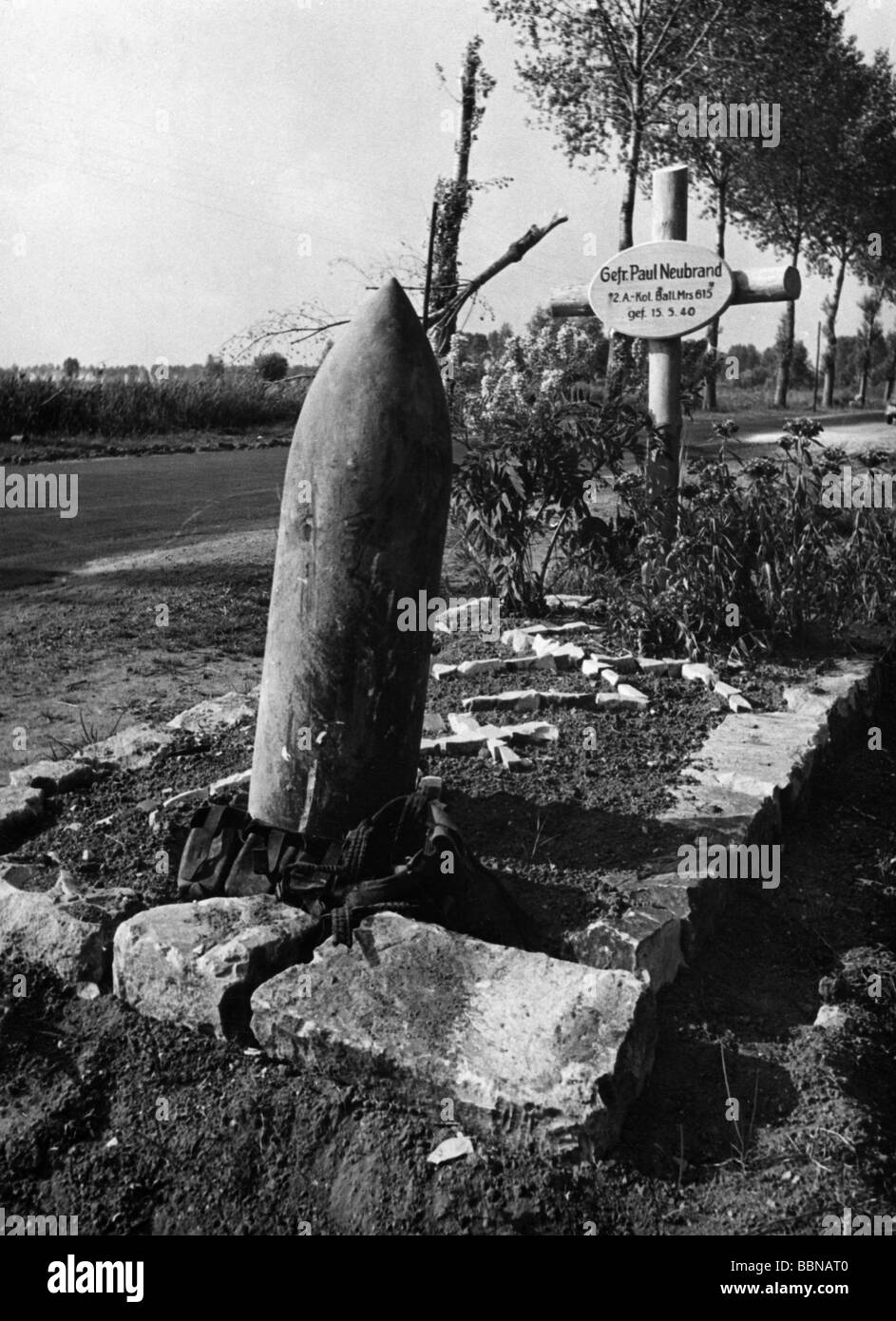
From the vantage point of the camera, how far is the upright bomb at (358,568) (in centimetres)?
316

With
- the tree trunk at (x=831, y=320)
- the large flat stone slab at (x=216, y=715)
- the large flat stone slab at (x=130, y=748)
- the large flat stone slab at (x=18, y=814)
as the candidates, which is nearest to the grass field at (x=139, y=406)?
the large flat stone slab at (x=216, y=715)

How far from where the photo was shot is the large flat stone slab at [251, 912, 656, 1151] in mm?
2426

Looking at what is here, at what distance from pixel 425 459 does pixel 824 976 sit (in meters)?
1.78

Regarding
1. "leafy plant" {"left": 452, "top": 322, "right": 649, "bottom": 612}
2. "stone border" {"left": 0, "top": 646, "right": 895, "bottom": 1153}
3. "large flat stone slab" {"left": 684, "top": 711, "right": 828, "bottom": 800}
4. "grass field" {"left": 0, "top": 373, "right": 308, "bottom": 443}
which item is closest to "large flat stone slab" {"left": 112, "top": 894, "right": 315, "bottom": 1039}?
"stone border" {"left": 0, "top": 646, "right": 895, "bottom": 1153}

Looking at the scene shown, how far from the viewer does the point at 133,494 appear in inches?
480

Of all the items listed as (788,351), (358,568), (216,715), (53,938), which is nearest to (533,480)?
(216,715)

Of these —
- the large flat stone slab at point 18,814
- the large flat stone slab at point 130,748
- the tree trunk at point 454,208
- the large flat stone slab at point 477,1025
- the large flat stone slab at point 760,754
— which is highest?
the tree trunk at point 454,208

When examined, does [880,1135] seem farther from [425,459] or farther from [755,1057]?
[425,459]

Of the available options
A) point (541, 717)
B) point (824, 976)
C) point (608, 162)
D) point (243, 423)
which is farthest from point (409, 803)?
point (608, 162)

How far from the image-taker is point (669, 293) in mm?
6422

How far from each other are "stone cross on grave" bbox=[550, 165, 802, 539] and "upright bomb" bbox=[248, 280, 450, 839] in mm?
3210

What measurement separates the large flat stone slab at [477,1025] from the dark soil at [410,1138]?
80 millimetres

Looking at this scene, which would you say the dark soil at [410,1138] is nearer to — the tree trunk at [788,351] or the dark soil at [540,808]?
the dark soil at [540,808]
